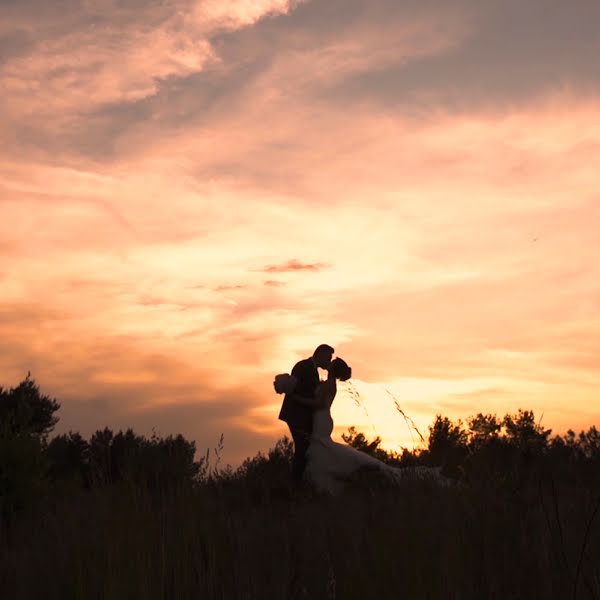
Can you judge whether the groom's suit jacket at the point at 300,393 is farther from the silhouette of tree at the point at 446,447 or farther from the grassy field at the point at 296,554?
the grassy field at the point at 296,554

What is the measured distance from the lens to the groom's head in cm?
1230

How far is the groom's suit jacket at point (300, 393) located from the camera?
12.4m

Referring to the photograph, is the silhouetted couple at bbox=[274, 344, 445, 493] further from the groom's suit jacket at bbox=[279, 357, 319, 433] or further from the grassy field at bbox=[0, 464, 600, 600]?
the grassy field at bbox=[0, 464, 600, 600]

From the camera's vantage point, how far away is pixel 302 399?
1228 cm

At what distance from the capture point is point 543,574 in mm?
4125

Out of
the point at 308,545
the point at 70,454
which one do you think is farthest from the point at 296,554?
the point at 70,454

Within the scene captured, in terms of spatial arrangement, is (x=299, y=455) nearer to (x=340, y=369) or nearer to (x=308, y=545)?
(x=340, y=369)

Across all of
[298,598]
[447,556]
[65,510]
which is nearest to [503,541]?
[447,556]

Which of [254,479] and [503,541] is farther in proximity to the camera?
[254,479]

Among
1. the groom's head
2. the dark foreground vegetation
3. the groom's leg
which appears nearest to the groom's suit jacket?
the groom's head

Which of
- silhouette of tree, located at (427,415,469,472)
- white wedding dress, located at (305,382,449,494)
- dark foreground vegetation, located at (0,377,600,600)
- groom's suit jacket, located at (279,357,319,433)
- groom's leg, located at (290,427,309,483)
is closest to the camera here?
dark foreground vegetation, located at (0,377,600,600)

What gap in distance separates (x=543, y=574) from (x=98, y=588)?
245cm

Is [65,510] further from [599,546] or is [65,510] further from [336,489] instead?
[336,489]

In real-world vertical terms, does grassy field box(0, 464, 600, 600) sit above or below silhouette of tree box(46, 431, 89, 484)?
below
